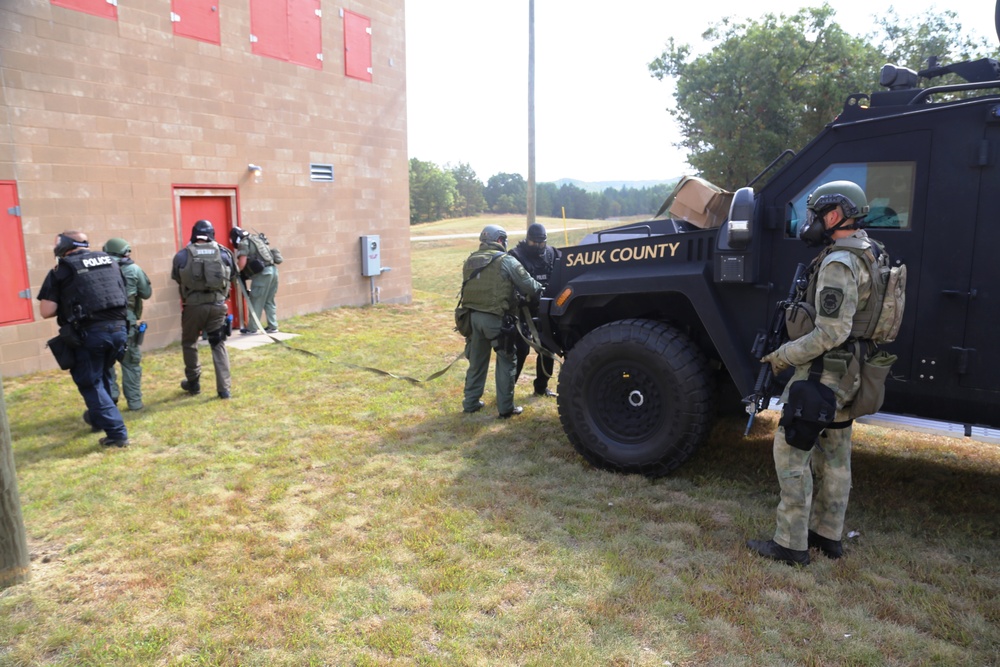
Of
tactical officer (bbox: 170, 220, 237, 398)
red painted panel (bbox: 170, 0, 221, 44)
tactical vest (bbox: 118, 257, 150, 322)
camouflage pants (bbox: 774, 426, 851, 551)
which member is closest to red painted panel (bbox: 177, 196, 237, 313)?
red painted panel (bbox: 170, 0, 221, 44)

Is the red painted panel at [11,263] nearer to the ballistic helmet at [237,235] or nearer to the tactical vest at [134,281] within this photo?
the tactical vest at [134,281]

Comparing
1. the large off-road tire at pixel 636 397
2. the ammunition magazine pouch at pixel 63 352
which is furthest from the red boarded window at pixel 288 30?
the large off-road tire at pixel 636 397

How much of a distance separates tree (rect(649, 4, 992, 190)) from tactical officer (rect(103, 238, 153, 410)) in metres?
16.2

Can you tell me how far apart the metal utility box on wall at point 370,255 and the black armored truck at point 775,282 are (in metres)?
8.03

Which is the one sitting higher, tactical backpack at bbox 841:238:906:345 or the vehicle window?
the vehicle window

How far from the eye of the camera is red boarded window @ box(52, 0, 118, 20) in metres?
8.23

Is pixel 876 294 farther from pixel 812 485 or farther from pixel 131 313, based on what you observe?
pixel 131 313

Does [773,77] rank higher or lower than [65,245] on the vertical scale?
higher

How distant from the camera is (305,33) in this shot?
11.6 meters

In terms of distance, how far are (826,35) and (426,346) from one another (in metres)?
15.2

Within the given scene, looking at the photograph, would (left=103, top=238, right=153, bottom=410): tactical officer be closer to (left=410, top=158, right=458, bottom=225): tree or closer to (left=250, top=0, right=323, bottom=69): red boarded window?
(left=250, top=0, right=323, bottom=69): red boarded window

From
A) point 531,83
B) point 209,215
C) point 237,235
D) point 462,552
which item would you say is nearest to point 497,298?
point 462,552

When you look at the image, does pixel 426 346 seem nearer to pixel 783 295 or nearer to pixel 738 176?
pixel 783 295

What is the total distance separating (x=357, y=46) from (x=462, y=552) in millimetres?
10999
